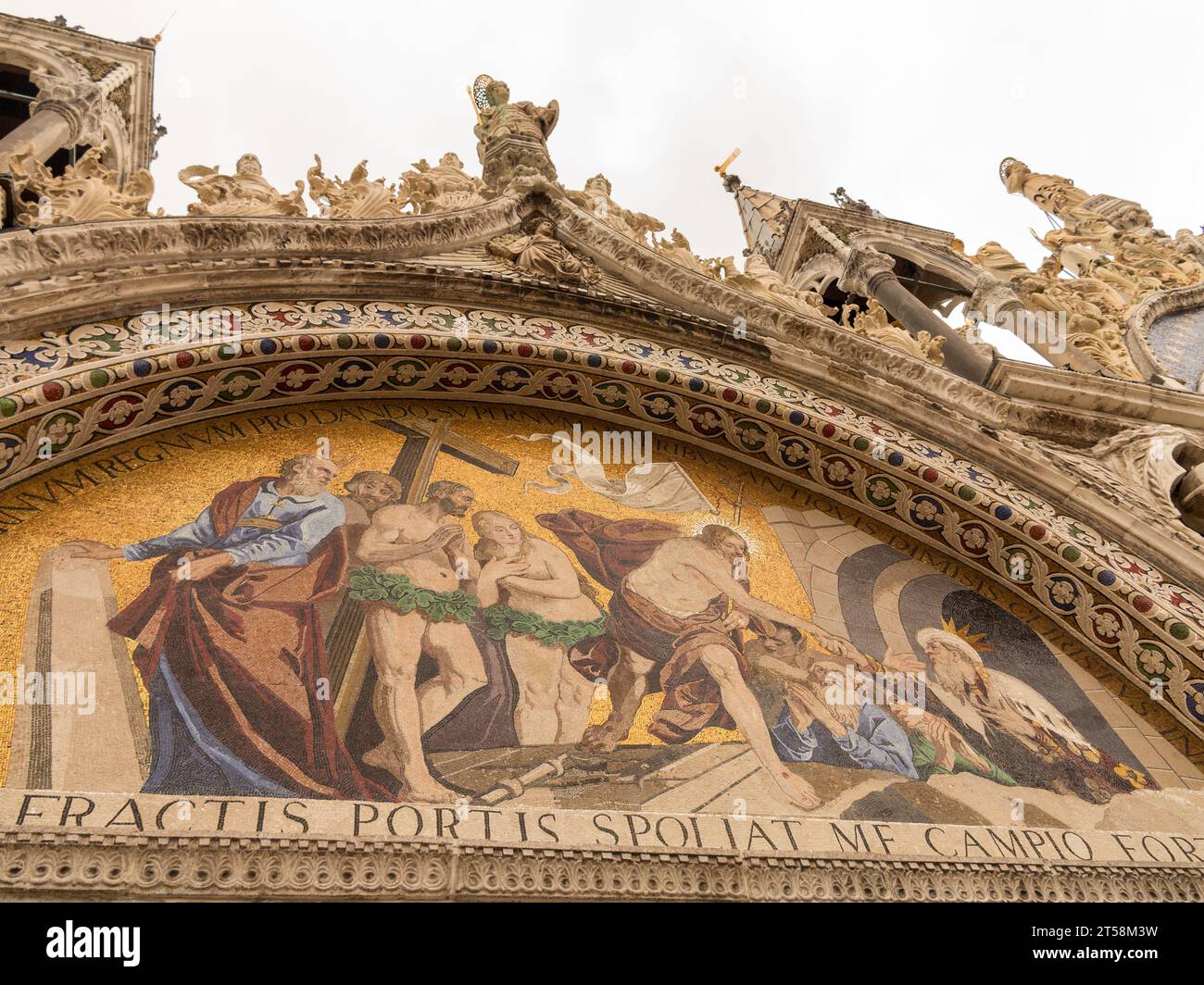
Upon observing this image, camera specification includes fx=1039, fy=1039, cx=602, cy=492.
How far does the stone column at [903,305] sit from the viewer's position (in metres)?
8.28

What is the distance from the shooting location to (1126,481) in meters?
6.66

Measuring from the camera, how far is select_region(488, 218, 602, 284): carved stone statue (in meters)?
6.80

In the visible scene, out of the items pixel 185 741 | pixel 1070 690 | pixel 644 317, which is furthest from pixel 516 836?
pixel 644 317

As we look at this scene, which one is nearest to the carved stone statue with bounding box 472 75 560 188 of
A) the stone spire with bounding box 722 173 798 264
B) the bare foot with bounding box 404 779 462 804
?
the bare foot with bounding box 404 779 462 804

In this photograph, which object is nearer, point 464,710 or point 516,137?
point 464,710

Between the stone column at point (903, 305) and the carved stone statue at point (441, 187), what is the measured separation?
378cm

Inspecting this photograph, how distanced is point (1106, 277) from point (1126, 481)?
255 inches

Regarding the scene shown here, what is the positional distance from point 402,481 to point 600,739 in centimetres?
183

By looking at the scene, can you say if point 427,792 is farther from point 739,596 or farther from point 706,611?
point 739,596

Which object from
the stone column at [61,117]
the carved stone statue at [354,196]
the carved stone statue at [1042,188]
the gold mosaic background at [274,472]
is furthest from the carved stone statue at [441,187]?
the carved stone statue at [1042,188]

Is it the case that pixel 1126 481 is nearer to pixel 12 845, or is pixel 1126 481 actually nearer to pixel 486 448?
pixel 486 448

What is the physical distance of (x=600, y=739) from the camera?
407 centimetres

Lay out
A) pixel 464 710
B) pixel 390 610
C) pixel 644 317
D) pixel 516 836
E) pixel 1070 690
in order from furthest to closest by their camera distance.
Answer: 1. pixel 644 317
2. pixel 1070 690
3. pixel 390 610
4. pixel 464 710
5. pixel 516 836

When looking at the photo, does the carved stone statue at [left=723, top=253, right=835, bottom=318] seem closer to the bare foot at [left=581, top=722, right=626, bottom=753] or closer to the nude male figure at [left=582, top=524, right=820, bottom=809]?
the nude male figure at [left=582, top=524, right=820, bottom=809]
